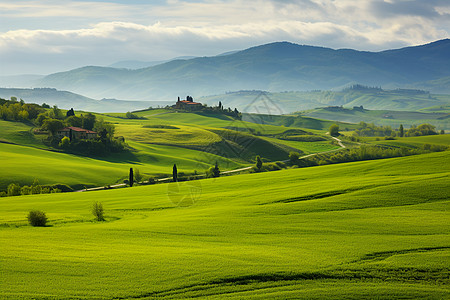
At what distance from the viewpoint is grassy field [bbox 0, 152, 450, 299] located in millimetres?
23469

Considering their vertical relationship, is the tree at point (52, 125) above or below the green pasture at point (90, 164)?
above

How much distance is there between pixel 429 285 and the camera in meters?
24.4

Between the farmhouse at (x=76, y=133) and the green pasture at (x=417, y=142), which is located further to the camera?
the green pasture at (x=417, y=142)

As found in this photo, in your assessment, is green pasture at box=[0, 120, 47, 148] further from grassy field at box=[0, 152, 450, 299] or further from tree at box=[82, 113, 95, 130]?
grassy field at box=[0, 152, 450, 299]

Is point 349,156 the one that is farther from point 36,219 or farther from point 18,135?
point 36,219

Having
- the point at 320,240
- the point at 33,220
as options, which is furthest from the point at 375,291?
→ the point at 33,220

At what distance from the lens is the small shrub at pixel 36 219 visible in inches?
1602

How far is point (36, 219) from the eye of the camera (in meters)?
40.8

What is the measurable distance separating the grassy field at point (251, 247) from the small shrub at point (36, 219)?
1.32 m

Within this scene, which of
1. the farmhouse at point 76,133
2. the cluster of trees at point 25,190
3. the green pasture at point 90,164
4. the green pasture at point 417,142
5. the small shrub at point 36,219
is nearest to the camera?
the small shrub at point 36,219

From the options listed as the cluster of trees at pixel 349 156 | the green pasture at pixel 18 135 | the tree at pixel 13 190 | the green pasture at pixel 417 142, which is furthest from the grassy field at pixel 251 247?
the green pasture at pixel 417 142

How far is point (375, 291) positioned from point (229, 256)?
8.81 metres

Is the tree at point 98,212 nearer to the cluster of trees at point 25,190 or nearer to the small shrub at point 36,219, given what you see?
the small shrub at point 36,219

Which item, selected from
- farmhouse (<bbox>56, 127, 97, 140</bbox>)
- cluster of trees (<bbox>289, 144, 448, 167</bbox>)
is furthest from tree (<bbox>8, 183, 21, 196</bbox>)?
cluster of trees (<bbox>289, 144, 448, 167</bbox>)
